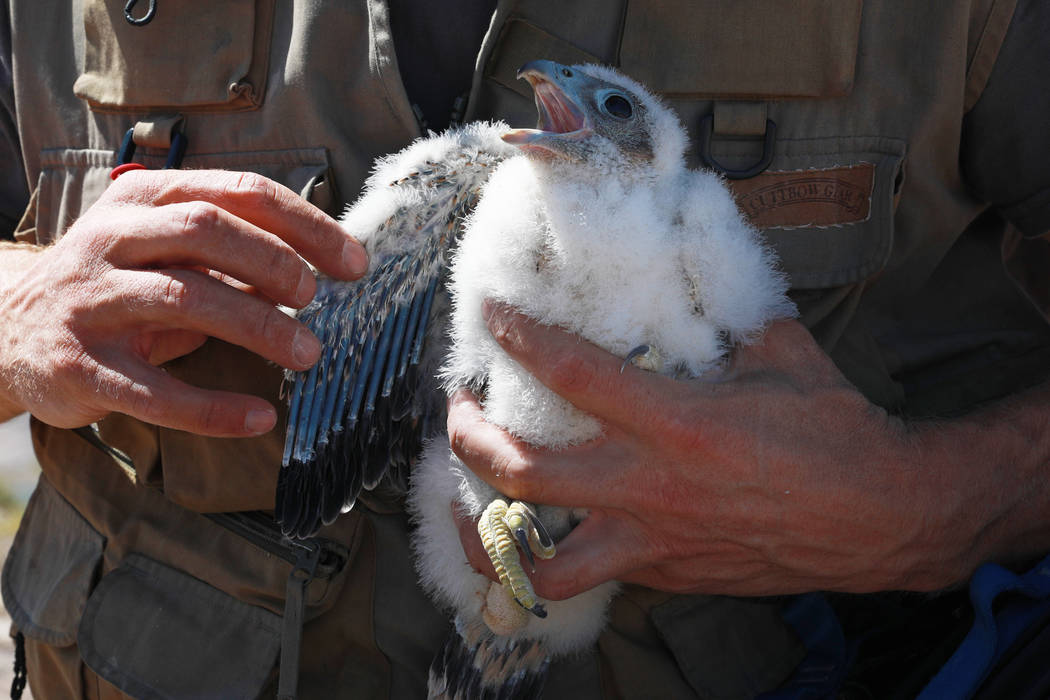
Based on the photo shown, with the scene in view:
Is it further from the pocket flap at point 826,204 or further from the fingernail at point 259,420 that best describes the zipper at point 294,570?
the pocket flap at point 826,204

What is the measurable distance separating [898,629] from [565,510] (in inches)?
37.2

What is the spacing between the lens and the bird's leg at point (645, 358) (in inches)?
64.1

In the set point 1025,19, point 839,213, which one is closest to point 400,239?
point 839,213

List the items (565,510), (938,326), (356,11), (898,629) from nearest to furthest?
(565,510) → (356,11) → (898,629) → (938,326)

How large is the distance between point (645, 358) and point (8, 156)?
1.75 meters

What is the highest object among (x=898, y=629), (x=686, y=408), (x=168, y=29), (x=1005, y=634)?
(x=168, y=29)

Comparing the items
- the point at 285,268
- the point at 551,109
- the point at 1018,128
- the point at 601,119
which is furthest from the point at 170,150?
the point at 1018,128

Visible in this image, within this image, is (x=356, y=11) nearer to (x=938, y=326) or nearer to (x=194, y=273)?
(x=194, y=273)

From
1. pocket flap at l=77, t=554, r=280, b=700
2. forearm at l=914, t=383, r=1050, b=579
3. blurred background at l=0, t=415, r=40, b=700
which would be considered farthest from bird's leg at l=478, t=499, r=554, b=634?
blurred background at l=0, t=415, r=40, b=700

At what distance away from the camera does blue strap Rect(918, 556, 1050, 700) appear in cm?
160

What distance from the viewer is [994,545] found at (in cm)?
186

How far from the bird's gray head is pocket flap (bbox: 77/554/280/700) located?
1230 mm

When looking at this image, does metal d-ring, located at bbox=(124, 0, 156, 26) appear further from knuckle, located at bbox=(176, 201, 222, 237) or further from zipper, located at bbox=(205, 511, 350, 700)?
zipper, located at bbox=(205, 511, 350, 700)

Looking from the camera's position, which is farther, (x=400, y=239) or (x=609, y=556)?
(x=400, y=239)
